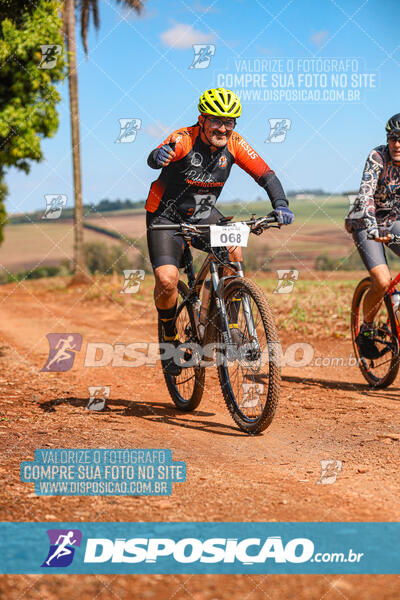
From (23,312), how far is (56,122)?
172 inches

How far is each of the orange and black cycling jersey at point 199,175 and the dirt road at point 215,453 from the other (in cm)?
191

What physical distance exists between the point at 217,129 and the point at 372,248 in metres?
2.14

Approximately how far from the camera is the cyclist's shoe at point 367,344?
6906 millimetres

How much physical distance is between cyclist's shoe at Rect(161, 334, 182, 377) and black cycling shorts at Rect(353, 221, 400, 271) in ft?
6.84

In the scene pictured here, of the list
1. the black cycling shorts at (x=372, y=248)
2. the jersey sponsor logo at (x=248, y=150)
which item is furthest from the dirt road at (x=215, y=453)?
the jersey sponsor logo at (x=248, y=150)

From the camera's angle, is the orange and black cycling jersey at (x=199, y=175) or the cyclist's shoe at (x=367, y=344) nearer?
the orange and black cycling jersey at (x=199, y=175)

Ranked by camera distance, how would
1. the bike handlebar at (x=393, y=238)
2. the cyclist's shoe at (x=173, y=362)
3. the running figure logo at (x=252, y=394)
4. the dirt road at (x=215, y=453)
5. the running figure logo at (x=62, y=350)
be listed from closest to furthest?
1. the dirt road at (x=215, y=453)
2. the running figure logo at (x=252, y=394)
3. the cyclist's shoe at (x=173, y=362)
4. the bike handlebar at (x=393, y=238)
5. the running figure logo at (x=62, y=350)

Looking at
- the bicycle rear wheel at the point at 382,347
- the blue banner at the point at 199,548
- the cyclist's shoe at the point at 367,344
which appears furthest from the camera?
the cyclist's shoe at the point at 367,344

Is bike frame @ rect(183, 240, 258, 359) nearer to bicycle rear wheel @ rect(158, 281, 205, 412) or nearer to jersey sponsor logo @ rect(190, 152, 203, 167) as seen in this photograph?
bicycle rear wheel @ rect(158, 281, 205, 412)

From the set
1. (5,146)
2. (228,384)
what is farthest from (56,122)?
(228,384)

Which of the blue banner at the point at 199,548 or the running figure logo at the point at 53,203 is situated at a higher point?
the running figure logo at the point at 53,203

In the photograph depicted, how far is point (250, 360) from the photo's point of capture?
5105 millimetres

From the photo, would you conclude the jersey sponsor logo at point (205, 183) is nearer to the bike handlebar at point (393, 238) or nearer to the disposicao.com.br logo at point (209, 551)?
the bike handlebar at point (393, 238)

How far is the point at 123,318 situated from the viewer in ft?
44.4
